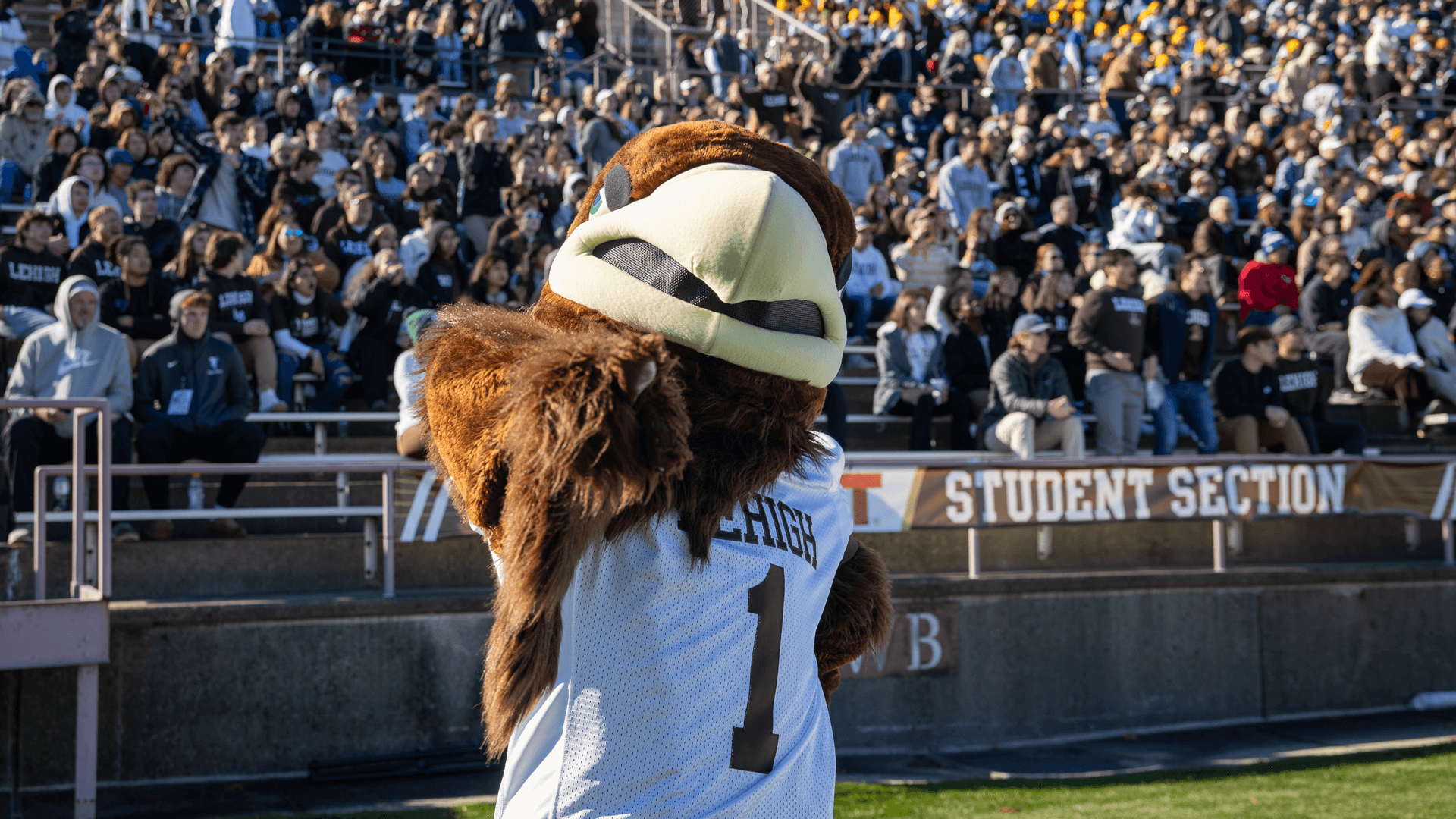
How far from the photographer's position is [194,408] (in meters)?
6.52

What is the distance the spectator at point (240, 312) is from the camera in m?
7.39

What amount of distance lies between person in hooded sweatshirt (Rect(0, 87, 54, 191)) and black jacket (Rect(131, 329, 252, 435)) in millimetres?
4136

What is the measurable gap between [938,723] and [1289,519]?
2.96 metres

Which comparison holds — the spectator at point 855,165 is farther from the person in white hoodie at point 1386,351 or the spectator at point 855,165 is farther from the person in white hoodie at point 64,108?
the person in white hoodie at point 64,108

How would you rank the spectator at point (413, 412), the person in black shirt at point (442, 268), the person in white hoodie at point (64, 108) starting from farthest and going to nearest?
the person in white hoodie at point (64, 108), the person in black shirt at point (442, 268), the spectator at point (413, 412)

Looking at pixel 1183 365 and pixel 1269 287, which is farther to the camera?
pixel 1269 287

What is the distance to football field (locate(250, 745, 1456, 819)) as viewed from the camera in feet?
18.5

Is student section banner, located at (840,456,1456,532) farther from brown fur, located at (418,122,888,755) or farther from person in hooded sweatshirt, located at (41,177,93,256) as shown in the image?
person in hooded sweatshirt, located at (41,177,93,256)

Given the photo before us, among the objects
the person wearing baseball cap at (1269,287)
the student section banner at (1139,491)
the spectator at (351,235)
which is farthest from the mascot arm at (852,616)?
the person wearing baseball cap at (1269,287)

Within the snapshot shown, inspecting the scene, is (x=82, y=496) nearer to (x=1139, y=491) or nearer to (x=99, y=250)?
(x=99, y=250)

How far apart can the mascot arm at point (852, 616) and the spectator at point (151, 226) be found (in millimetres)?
7284

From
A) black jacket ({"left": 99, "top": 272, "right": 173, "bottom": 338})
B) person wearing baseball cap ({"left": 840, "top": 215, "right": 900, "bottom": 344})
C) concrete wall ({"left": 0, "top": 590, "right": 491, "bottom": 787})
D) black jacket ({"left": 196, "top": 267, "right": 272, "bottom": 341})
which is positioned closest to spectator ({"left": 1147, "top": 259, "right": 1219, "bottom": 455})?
Answer: person wearing baseball cap ({"left": 840, "top": 215, "right": 900, "bottom": 344})

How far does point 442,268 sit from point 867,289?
3.31 metres

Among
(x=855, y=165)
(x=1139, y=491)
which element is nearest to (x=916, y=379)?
(x=1139, y=491)
